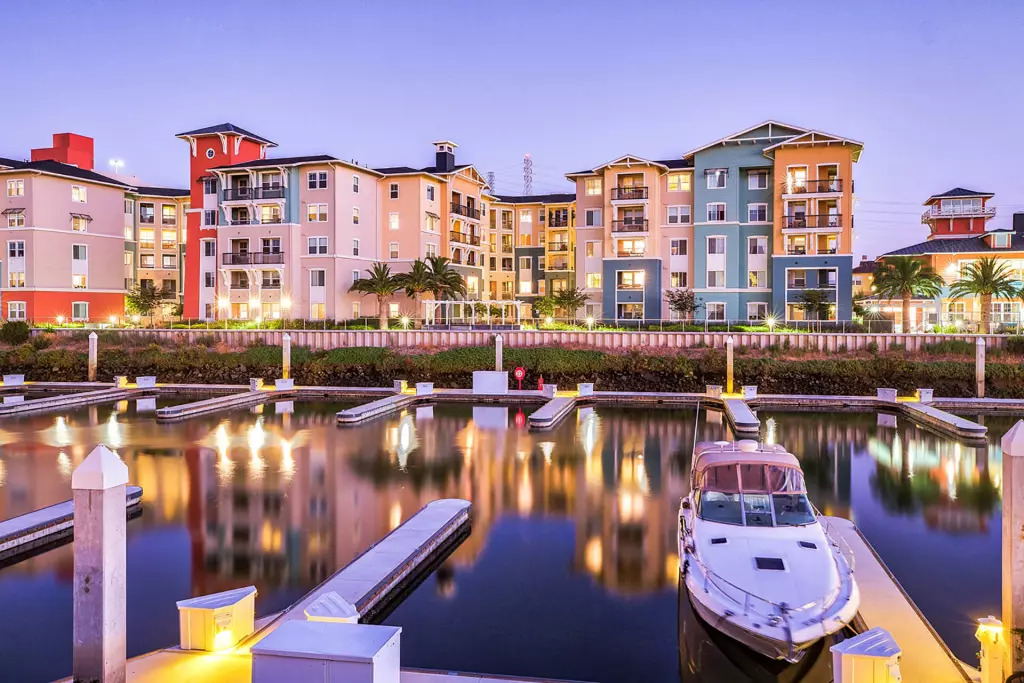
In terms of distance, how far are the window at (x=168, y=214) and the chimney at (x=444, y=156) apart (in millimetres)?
30425

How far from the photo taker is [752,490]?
13.5 m

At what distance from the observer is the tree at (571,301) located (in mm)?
59750

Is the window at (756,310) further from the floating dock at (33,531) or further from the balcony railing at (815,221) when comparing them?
the floating dock at (33,531)

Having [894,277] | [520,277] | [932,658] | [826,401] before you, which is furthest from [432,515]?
[520,277]

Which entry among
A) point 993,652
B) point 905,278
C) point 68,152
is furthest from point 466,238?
point 993,652

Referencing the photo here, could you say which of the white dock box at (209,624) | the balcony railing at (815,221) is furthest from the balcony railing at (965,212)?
the white dock box at (209,624)

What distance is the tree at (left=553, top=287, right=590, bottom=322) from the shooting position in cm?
5975

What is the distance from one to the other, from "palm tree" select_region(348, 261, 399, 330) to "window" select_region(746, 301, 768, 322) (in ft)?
86.2

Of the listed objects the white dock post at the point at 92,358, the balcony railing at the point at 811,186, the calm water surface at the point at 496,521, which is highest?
the balcony railing at the point at 811,186

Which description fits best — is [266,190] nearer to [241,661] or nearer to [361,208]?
[361,208]

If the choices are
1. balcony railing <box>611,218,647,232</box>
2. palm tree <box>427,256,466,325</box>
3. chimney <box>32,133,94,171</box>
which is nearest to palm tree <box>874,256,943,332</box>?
balcony railing <box>611,218,647,232</box>

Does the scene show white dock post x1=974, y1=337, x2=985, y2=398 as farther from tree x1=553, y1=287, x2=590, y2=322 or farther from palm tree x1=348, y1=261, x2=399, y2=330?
palm tree x1=348, y1=261, x2=399, y2=330

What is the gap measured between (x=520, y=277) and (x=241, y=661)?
74699 mm

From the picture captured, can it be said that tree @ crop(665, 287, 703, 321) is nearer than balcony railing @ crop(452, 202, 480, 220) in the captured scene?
Yes
